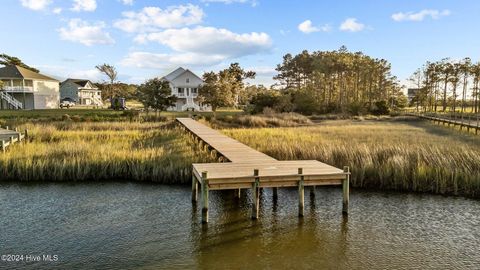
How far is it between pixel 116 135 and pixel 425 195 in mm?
17736

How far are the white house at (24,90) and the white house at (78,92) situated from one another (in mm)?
15538

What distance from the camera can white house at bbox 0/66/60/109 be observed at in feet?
168

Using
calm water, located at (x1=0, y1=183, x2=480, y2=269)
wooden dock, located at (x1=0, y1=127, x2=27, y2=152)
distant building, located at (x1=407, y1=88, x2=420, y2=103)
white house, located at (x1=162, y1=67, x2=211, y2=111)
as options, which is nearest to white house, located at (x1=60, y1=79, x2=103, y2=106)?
white house, located at (x1=162, y1=67, x2=211, y2=111)

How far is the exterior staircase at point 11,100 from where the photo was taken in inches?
1984

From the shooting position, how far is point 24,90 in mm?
51438

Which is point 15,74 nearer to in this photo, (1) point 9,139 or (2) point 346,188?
(1) point 9,139

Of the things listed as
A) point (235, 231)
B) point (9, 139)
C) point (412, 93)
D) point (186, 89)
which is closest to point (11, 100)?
point (186, 89)

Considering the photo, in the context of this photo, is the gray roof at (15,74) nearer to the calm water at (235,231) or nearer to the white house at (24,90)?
the white house at (24,90)

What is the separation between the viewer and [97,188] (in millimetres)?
13023

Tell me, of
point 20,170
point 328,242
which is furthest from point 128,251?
point 20,170

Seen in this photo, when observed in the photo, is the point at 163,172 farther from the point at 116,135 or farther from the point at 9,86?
the point at 9,86

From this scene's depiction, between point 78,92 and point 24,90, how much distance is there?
2097 centimetres

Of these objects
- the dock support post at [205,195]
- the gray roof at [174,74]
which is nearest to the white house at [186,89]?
the gray roof at [174,74]

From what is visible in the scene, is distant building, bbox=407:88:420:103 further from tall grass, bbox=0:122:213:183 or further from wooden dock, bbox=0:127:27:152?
wooden dock, bbox=0:127:27:152
